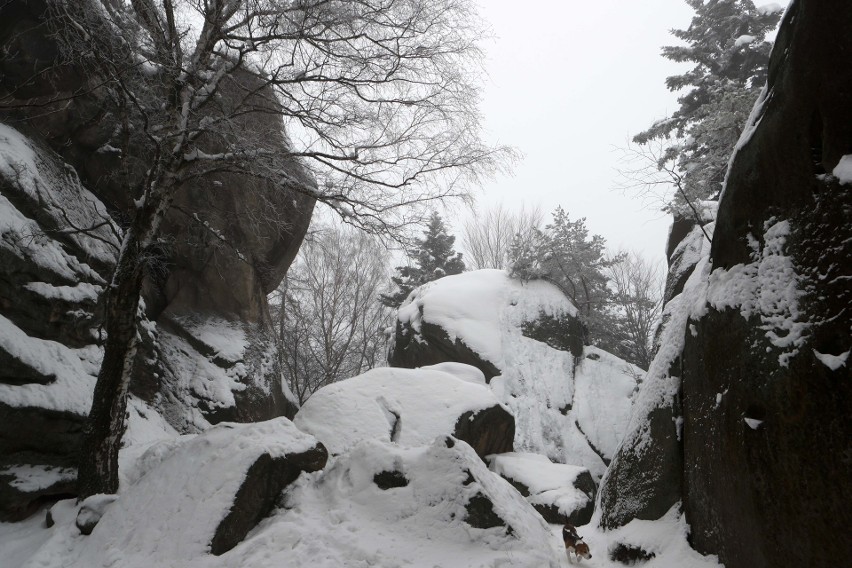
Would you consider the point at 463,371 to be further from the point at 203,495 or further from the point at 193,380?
the point at 203,495

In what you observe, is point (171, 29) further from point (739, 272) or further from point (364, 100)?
point (739, 272)

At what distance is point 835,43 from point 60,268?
31.5 ft

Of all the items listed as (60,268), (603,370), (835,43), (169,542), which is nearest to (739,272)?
(835,43)

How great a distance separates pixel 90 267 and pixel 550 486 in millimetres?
10816

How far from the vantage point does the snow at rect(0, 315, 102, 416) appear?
5914mm

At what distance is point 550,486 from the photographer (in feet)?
36.6

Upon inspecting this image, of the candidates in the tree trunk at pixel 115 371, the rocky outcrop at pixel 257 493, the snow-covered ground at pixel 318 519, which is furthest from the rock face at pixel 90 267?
the rocky outcrop at pixel 257 493

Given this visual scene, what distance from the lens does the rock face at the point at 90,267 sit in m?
6.21

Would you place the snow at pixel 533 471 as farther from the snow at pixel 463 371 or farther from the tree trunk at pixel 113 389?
the tree trunk at pixel 113 389

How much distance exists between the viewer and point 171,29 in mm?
5945

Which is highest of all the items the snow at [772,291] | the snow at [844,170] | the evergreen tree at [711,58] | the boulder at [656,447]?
the evergreen tree at [711,58]

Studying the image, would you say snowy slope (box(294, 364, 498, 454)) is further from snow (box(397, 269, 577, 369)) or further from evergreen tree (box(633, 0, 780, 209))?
evergreen tree (box(633, 0, 780, 209))

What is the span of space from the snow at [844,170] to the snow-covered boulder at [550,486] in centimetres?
941

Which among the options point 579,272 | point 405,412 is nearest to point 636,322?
point 579,272
